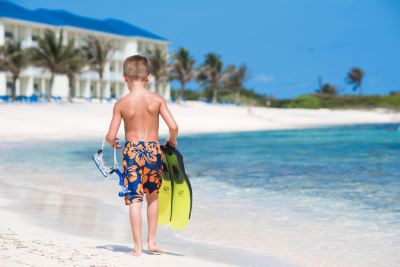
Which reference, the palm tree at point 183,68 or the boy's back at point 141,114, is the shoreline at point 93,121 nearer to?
the palm tree at point 183,68

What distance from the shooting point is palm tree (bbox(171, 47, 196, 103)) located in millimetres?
70125

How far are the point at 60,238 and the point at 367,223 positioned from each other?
3976 millimetres

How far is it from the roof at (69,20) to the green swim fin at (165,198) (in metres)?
54.8

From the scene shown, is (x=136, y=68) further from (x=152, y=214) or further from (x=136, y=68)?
(x=152, y=214)

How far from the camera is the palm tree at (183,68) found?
230 ft

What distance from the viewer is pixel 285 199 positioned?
1022 cm

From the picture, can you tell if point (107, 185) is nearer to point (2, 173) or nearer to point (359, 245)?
point (2, 173)

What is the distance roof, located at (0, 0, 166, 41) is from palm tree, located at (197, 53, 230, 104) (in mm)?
6744

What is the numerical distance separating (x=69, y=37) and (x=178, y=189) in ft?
203

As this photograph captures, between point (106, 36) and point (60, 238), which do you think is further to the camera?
point (106, 36)

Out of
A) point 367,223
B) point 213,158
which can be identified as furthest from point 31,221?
point 213,158

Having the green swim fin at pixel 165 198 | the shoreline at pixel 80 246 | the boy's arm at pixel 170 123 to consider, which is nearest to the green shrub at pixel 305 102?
the shoreline at pixel 80 246

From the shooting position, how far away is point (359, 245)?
657 cm

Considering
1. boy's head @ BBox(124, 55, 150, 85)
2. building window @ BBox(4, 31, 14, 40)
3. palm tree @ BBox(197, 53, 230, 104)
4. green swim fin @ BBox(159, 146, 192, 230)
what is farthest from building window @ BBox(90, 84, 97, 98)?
boy's head @ BBox(124, 55, 150, 85)
